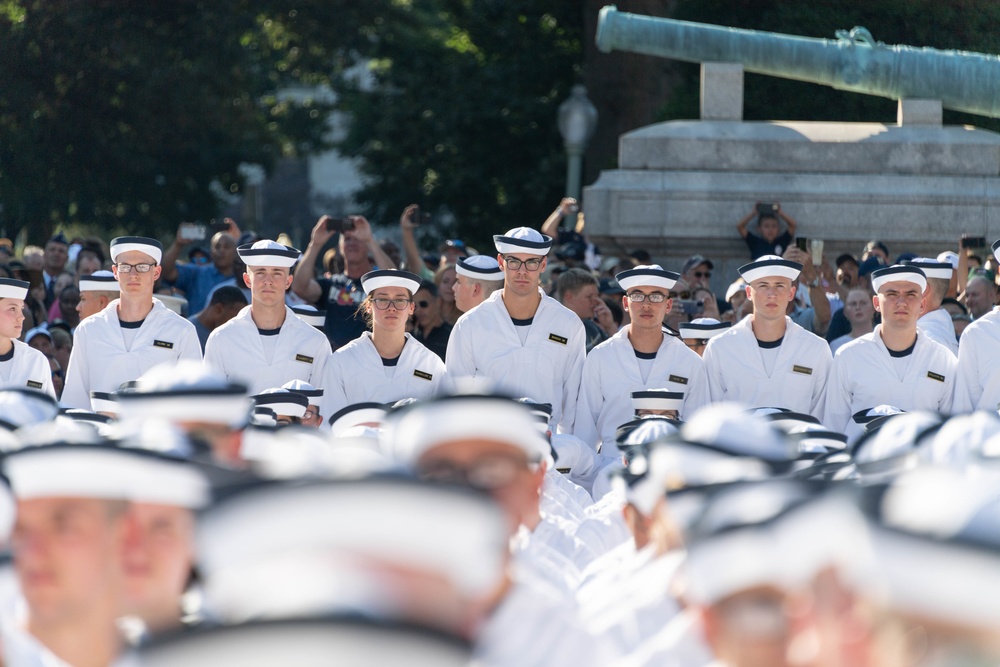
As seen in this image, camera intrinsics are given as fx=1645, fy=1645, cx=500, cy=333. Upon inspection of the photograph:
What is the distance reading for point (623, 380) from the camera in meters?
9.13

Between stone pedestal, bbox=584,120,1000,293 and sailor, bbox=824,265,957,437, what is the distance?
4943 millimetres

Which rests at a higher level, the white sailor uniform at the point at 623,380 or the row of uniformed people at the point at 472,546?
the row of uniformed people at the point at 472,546

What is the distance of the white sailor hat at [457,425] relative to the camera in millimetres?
3525

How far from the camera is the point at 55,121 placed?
20.9m

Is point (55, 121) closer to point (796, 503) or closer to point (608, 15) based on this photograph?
point (608, 15)

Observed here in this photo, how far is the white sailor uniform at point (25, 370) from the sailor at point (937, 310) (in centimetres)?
503

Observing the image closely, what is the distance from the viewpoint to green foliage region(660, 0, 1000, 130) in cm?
1845

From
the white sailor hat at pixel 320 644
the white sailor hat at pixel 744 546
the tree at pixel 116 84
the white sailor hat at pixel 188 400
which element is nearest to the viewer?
the white sailor hat at pixel 320 644

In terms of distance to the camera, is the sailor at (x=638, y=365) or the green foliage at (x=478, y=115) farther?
the green foliage at (x=478, y=115)

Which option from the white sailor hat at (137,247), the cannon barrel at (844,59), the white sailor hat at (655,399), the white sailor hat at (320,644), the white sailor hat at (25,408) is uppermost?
the cannon barrel at (844,59)

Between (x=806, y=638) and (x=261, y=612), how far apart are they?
0.93 metres

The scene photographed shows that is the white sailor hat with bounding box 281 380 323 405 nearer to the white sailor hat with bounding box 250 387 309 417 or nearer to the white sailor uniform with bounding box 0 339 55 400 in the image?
the white sailor hat with bounding box 250 387 309 417

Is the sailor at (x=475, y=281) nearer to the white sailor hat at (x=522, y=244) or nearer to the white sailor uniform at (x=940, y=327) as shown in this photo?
the white sailor hat at (x=522, y=244)

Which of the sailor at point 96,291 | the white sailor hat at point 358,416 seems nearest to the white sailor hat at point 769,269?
the white sailor hat at point 358,416
